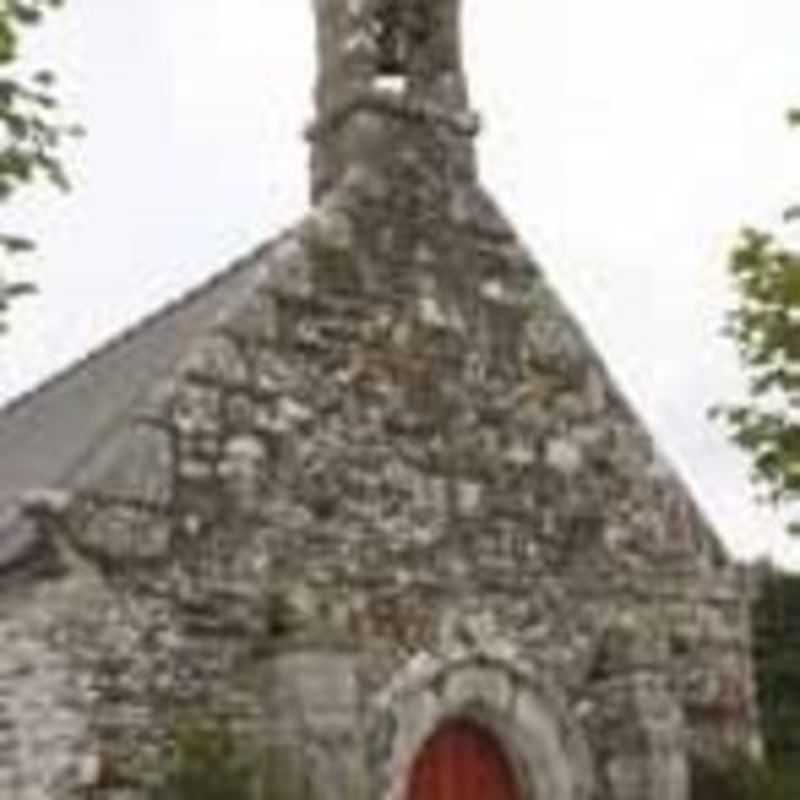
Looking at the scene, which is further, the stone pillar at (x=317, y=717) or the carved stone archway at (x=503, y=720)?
the carved stone archway at (x=503, y=720)

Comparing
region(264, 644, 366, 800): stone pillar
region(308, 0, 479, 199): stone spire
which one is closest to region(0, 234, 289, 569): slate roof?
region(308, 0, 479, 199): stone spire

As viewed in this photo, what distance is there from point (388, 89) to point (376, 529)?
3.22m

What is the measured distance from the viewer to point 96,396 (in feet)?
54.9

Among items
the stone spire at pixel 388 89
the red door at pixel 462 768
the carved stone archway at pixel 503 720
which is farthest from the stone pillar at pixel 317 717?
the stone spire at pixel 388 89

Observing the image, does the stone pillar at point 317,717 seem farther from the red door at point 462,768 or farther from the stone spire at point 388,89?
the stone spire at point 388,89

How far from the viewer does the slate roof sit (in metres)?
14.8

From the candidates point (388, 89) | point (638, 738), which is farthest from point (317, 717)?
point (388, 89)

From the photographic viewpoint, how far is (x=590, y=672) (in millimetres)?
16422

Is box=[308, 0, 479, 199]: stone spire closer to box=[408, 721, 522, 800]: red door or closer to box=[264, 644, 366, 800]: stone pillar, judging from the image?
box=[264, 644, 366, 800]: stone pillar

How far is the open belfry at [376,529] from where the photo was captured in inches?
564

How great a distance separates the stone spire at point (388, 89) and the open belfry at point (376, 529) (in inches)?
0.9

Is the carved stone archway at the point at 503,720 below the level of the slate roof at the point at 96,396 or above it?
below

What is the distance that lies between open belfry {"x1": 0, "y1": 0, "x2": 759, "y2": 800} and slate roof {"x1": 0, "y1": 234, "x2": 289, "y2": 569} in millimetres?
47

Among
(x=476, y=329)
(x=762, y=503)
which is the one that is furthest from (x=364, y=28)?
(x=762, y=503)
